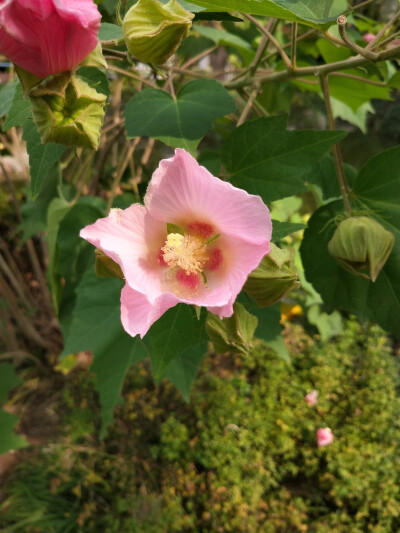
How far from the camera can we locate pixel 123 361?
0.67 meters

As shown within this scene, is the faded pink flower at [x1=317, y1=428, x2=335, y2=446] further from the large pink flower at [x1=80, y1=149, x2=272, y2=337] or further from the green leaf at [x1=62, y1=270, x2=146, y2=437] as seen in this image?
the large pink flower at [x1=80, y1=149, x2=272, y2=337]

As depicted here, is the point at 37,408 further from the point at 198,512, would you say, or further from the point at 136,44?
the point at 136,44

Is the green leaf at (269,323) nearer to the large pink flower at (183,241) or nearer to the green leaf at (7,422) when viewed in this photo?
the large pink flower at (183,241)

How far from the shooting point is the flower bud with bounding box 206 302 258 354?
34cm

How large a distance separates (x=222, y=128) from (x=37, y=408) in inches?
56.0

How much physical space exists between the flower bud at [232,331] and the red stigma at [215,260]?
0.12 ft

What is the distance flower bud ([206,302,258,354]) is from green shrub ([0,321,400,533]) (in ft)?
4.27

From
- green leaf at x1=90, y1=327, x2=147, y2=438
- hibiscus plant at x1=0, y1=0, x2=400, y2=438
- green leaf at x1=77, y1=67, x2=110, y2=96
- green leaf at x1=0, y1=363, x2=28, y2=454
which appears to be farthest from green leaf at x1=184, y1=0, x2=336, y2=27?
green leaf at x1=0, y1=363, x2=28, y2=454

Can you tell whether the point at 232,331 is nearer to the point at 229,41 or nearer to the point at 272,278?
the point at 272,278

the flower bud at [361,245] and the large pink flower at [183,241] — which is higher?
the large pink flower at [183,241]

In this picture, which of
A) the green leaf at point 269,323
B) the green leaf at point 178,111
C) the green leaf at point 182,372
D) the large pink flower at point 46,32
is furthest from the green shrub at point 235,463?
the large pink flower at point 46,32

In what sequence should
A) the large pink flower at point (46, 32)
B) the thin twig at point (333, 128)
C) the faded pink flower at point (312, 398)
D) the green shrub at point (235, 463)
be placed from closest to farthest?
the large pink flower at point (46, 32) < the thin twig at point (333, 128) < the green shrub at point (235, 463) < the faded pink flower at point (312, 398)

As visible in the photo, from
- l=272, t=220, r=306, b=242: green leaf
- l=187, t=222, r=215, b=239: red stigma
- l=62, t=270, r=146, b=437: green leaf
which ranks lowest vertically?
l=62, t=270, r=146, b=437: green leaf

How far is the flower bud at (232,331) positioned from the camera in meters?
0.34
